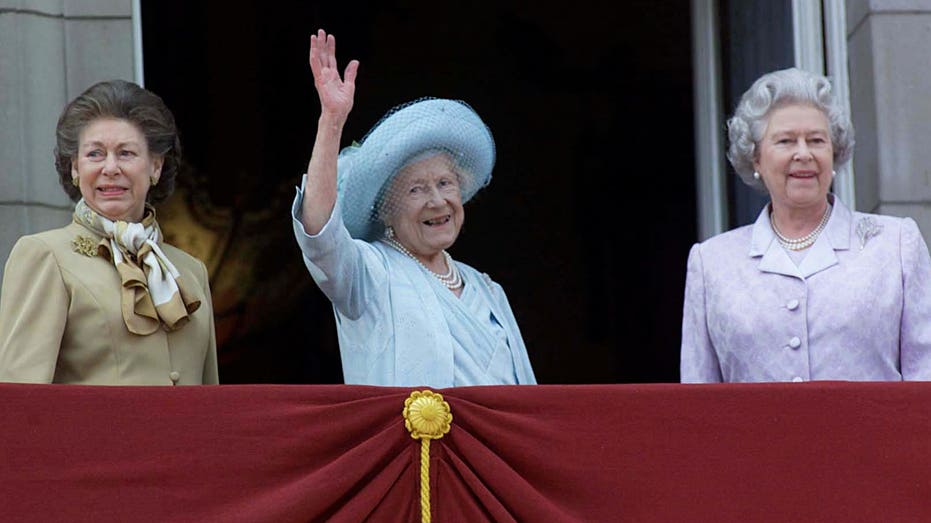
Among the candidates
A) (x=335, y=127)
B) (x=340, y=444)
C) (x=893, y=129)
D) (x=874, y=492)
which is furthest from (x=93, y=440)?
(x=893, y=129)

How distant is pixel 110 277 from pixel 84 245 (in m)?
0.11

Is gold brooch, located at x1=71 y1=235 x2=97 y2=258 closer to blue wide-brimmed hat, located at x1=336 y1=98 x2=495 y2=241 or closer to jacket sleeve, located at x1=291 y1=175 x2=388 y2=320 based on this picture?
jacket sleeve, located at x1=291 y1=175 x2=388 y2=320

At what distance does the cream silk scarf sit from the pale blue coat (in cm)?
35

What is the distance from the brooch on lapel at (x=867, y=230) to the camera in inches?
202

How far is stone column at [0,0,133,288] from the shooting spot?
6039mm

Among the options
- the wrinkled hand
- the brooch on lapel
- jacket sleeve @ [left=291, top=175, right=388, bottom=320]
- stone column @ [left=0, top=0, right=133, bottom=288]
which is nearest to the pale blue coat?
jacket sleeve @ [left=291, top=175, right=388, bottom=320]

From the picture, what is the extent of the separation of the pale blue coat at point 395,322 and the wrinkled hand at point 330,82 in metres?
0.25

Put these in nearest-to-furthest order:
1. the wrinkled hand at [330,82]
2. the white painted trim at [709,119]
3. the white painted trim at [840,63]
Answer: the wrinkled hand at [330,82] → the white painted trim at [840,63] → the white painted trim at [709,119]

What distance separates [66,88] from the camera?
618cm

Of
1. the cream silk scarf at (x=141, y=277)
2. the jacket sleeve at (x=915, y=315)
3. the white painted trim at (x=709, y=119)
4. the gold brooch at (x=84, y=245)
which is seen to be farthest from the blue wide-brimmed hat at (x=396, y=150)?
the white painted trim at (x=709, y=119)

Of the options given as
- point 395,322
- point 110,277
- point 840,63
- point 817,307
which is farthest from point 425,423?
point 840,63

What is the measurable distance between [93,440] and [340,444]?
546 mm

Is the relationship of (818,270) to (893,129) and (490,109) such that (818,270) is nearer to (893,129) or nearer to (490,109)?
(893,129)

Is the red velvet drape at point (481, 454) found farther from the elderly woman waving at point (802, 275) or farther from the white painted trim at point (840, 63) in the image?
the white painted trim at point (840, 63)
